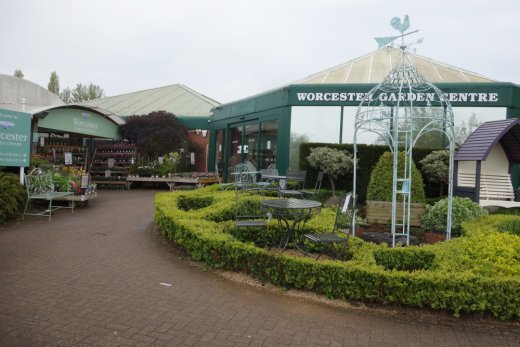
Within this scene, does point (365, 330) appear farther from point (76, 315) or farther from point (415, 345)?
point (76, 315)

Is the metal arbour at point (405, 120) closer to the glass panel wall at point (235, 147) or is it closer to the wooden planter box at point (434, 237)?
the wooden planter box at point (434, 237)

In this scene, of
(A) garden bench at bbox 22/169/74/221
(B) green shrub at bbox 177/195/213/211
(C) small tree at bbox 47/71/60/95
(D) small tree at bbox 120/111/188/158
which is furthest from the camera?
(C) small tree at bbox 47/71/60/95

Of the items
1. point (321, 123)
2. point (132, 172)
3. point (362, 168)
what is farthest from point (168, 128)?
point (362, 168)

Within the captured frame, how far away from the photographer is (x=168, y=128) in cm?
1730

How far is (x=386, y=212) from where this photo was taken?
27.0 feet

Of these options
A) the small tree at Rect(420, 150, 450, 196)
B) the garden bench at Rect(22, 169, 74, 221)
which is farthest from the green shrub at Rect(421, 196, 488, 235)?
the garden bench at Rect(22, 169, 74, 221)

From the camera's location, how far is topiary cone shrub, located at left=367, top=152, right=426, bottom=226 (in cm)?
809

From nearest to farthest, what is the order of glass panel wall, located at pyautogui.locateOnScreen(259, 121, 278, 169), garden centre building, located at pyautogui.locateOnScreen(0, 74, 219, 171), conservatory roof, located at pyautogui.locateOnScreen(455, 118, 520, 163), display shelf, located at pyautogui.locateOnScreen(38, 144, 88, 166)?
conservatory roof, located at pyautogui.locateOnScreen(455, 118, 520, 163) → garden centre building, located at pyautogui.locateOnScreen(0, 74, 219, 171) → glass panel wall, located at pyautogui.locateOnScreen(259, 121, 278, 169) → display shelf, located at pyautogui.locateOnScreen(38, 144, 88, 166)

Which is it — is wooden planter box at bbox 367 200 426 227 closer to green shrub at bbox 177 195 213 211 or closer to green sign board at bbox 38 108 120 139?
green shrub at bbox 177 195 213 211

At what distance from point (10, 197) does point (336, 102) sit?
9592 millimetres

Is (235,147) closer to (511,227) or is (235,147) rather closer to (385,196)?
(385,196)

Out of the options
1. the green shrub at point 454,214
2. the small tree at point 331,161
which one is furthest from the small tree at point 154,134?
the green shrub at point 454,214

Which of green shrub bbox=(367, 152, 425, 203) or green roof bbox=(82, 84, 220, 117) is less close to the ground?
green roof bbox=(82, 84, 220, 117)

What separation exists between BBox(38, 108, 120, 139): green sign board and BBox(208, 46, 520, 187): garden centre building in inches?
248
